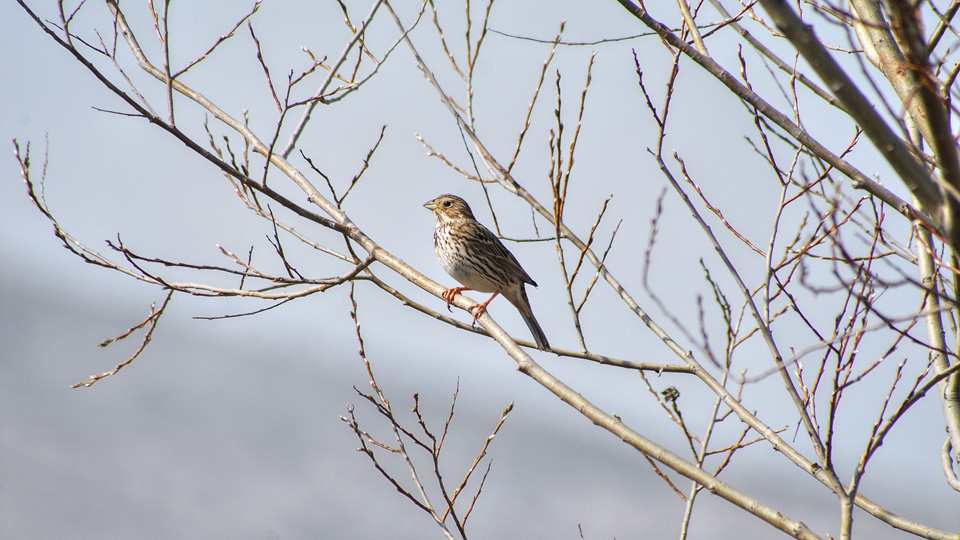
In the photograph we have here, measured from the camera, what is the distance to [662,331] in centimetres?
371

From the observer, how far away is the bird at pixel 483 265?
22.3 ft

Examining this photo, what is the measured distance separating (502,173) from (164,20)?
1840mm

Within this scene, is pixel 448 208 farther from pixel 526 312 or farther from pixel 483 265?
pixel 526 312

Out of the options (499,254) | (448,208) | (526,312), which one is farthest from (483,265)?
(448,208)

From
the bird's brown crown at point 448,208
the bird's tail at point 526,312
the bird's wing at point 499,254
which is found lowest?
the bird's tail at point 526,312

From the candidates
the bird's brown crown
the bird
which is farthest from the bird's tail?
the bird's brown crown

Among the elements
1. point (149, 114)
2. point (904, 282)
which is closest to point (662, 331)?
point (904, 282)

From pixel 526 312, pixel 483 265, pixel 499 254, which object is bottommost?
pixel 526 312

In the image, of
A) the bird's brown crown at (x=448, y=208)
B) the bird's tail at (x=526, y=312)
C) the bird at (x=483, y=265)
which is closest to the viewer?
the bird's tail at (x=526, y=312)

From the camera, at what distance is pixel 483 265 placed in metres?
6.88

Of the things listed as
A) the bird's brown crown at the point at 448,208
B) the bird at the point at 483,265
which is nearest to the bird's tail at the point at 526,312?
the bird at the point at 483,265

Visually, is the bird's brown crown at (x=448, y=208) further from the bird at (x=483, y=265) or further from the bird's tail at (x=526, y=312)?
the bird's tail at (x=526, y=312)

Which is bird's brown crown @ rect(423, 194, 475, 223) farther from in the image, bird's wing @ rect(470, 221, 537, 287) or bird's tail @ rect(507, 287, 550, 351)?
bird's tail @ rect(507, 287, 550, 351)

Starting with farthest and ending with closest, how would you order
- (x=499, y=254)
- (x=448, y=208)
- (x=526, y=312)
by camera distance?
(x=448, y=208) < (x=499, y=254) < (x=526, y=312)
